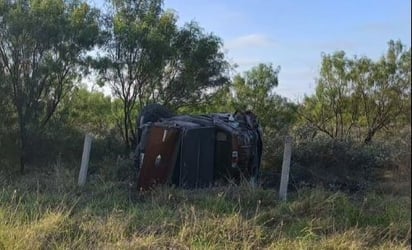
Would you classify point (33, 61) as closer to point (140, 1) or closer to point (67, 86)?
point (67, 86)

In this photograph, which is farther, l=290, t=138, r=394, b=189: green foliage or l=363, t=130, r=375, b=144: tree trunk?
l=363, t=130, r=375, b=144: tree trunk

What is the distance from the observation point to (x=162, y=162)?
28.8ft

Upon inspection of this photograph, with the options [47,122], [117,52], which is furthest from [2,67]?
[117,52]

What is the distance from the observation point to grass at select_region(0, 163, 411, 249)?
18.5 feet

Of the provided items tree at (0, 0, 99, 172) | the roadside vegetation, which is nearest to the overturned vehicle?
the roadside vegetation

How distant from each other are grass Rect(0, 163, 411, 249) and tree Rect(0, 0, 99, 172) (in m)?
4.16

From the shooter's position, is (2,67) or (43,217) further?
(2,67)

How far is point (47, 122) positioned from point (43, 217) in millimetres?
6784

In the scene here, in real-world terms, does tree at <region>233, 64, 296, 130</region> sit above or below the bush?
above

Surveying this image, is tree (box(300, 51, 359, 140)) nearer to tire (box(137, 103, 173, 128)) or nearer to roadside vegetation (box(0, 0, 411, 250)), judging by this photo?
roadside vegetation (box(0, 0, 411, 250))

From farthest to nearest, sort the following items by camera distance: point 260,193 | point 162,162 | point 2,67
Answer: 1. point 2,67
2. point 162,162
3. point 260,193

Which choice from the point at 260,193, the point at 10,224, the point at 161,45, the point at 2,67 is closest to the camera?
the point at 10,224

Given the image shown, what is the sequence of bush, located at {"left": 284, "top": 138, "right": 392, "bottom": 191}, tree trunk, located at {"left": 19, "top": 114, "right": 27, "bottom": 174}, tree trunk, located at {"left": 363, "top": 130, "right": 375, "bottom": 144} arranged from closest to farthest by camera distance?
bush, located at {"left": 284, "top": 138, "right": 392, "bottom": 191}, tree trunk, located at {"left": 19, "top": 114, "right": 27, "bottom": 174}, tree trunk, located at {"left": 363, "top": 130, "right": 375, "bottom": 144}

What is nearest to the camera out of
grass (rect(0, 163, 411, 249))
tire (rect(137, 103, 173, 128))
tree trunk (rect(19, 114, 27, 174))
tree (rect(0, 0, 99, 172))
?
grass (rect(0, 163, 411, 249))
